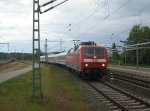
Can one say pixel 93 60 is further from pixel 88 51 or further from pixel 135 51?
pixel 135 51

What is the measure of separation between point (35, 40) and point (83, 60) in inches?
553

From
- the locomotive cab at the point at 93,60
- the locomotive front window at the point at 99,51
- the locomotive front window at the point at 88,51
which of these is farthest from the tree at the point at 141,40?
the locomotive front window at the point at 88,51

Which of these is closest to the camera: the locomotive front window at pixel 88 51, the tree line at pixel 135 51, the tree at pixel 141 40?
the locomotive front window at pixel 88 51

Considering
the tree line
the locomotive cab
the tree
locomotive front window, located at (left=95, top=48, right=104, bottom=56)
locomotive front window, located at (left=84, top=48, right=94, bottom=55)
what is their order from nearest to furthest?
the locomotive cab < locomotive front window, located at (left=84, top=48, right=94, bottom=55) < locomotive front window, located at (left=95, top=48, right=104, bottom=56) < the tree line < the tree

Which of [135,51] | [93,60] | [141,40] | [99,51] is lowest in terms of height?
[93,60]

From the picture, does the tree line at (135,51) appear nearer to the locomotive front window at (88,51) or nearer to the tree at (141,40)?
the tree at (141,40)

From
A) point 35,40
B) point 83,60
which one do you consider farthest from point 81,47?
point 35,40

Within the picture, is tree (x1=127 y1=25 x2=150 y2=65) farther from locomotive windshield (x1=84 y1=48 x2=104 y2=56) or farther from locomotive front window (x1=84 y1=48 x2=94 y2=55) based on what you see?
locomotive front window (x1=84 y1=48 x2=94 y2=55)

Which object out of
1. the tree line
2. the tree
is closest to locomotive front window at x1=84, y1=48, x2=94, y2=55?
the tree line

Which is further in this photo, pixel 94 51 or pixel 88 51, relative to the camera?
pixel 94 51

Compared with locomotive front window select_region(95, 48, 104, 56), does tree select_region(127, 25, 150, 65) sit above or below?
above

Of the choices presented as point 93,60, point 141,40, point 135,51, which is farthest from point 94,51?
point 135,51

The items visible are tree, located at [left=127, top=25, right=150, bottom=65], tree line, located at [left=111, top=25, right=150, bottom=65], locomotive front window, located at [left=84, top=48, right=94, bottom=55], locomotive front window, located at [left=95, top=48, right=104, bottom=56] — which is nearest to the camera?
locomotive front window, located at [left=84, top=48, right=94, bottom=55]

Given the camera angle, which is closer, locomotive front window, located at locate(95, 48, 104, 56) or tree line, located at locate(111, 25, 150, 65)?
locomotive front window, located at locate(95, 48, 104, 56)
